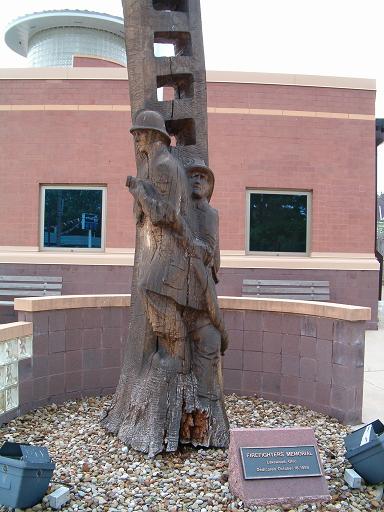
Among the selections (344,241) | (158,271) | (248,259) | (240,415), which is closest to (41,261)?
(248,259)

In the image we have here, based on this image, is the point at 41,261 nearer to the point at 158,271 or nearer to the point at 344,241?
the point at 344,241

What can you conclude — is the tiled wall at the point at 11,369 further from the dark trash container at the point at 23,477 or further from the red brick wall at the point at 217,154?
the red brick wall at the point at 217,154

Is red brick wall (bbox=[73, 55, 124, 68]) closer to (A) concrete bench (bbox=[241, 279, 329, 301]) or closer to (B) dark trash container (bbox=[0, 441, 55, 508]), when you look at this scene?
(A) concrete bench (bbox=[241, 279, 329, 301])

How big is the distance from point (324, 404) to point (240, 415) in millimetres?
874

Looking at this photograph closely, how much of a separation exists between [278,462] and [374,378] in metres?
4.26

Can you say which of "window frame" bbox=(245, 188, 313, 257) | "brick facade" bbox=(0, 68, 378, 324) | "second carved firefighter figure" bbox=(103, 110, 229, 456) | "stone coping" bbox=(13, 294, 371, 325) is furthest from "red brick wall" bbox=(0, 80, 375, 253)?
"second carved firefighter figure" bbox=(103, 110, 229, 456)

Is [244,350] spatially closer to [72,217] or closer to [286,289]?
[286,289]

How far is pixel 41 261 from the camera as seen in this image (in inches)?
439

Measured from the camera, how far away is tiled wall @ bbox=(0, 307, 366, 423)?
Answer: 525cm

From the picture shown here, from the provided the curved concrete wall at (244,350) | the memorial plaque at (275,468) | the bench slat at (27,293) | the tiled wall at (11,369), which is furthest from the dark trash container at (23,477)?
the bench slat at (27,293)

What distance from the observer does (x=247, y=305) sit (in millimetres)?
6102

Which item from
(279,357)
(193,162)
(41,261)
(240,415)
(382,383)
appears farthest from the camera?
(41,261)

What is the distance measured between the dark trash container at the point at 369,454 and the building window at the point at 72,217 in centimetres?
833

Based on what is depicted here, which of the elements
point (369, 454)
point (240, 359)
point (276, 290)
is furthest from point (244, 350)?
point (276, 290)
